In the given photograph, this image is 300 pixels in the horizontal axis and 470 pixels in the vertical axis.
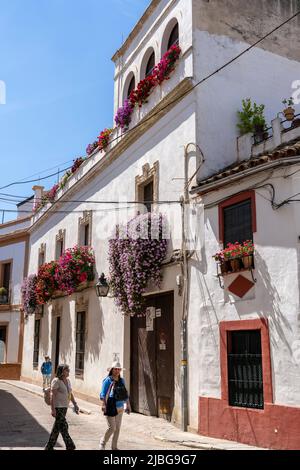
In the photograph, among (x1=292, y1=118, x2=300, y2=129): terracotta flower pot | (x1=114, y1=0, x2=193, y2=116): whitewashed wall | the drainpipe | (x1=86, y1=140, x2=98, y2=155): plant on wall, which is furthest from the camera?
(x1=86, y1=140, x2=98, y2=155): plant on wall

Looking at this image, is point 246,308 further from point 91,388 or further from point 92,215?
point 92,215

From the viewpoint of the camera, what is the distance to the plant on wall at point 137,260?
1205 cm

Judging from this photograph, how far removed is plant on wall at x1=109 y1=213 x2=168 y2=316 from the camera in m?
12.1

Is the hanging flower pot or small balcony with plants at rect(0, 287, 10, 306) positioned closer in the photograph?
the hanging flower pot

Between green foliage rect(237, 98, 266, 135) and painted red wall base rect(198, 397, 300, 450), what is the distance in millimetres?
6121

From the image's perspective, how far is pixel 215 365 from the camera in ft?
32.3

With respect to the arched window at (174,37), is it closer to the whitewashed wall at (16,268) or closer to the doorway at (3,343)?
the whitewashed wall at (16,268)

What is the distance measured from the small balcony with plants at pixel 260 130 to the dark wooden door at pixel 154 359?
383 centimetres

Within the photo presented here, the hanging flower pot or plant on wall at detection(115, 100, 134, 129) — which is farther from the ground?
plant on wall at detection(115, 100, 134, 129)

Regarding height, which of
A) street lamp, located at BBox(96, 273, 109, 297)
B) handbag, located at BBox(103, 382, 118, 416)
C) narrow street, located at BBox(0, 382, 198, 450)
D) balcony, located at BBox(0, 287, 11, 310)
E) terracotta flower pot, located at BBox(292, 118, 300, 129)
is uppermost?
terracotta flower pot, located at BBox(292, 118, 300, 129)

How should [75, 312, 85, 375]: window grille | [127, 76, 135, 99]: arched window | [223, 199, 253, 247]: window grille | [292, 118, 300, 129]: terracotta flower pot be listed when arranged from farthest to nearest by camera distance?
1. [75, 312, 85, 375]: window grille
2. [127, 76, 135, 99]: arched window
3. [292, 118, 300, 129]: terracotta flower pot
4. [223, 199, 253, 247]: window grille

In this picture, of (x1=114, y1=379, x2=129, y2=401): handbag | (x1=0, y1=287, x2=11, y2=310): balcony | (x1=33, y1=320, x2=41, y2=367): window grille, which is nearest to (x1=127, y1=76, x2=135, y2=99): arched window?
(x1=114, y1=379, x2=129, y2=401): handbag

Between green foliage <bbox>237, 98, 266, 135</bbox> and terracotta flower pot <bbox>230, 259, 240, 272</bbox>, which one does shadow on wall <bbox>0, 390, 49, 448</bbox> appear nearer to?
terracotta flower pot <bbox>230, 259, 240, 272</bbox>

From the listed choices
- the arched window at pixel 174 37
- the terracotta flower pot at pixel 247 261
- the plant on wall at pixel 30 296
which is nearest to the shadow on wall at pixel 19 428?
the terracotta flower pot at pixel 247 261
